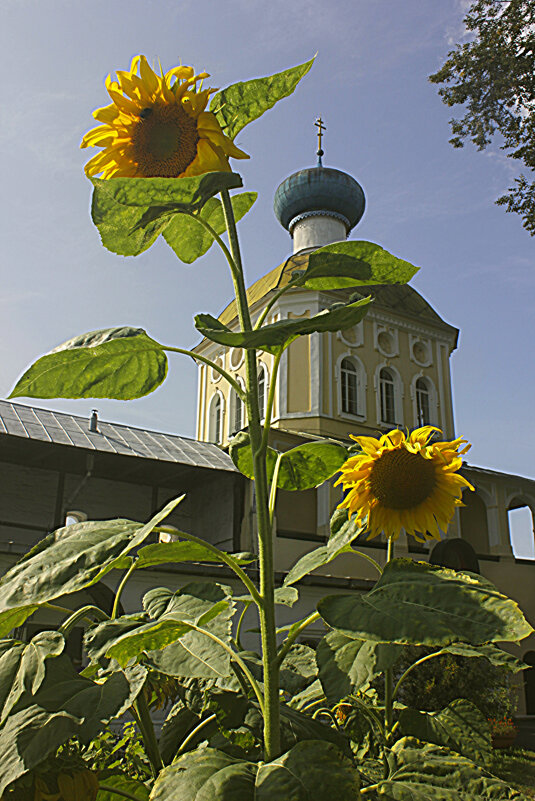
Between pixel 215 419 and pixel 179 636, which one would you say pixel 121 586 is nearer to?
pixel 179 636

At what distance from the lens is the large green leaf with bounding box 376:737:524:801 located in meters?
0.96

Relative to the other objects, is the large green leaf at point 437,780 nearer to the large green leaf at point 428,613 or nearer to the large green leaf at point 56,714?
the large green leaf at point 428,613

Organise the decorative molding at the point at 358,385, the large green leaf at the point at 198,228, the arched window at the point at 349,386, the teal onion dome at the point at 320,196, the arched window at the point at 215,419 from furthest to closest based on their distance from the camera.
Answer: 1. the teal onion dome at the point at 320,196
2. the arched window at the point at 215,419
3. the arched window at the point at 349,386
4. the decorative molding at the point at 358,385
5. the large green leaf at the point at 198,228

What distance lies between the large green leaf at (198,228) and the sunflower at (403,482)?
54 centimetres

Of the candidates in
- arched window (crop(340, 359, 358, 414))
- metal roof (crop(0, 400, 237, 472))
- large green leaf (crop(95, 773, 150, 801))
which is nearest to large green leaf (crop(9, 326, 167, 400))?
large green leaf (crop(95, 773, 150, 801))

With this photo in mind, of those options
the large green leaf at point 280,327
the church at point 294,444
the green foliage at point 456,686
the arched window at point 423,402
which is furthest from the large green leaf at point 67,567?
the arched window at point 423,402

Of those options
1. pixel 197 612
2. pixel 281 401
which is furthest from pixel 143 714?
pixel 281 401

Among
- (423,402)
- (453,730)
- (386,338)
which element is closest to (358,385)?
(386,338)

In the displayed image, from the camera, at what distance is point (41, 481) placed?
14227mm

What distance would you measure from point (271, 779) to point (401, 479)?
0.73 m

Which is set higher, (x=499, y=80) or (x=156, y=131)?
(x=499, y=80)

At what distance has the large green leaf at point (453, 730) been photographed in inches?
56.0

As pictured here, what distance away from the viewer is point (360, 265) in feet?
3.85

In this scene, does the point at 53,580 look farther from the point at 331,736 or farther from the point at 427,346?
the point at 427,346
